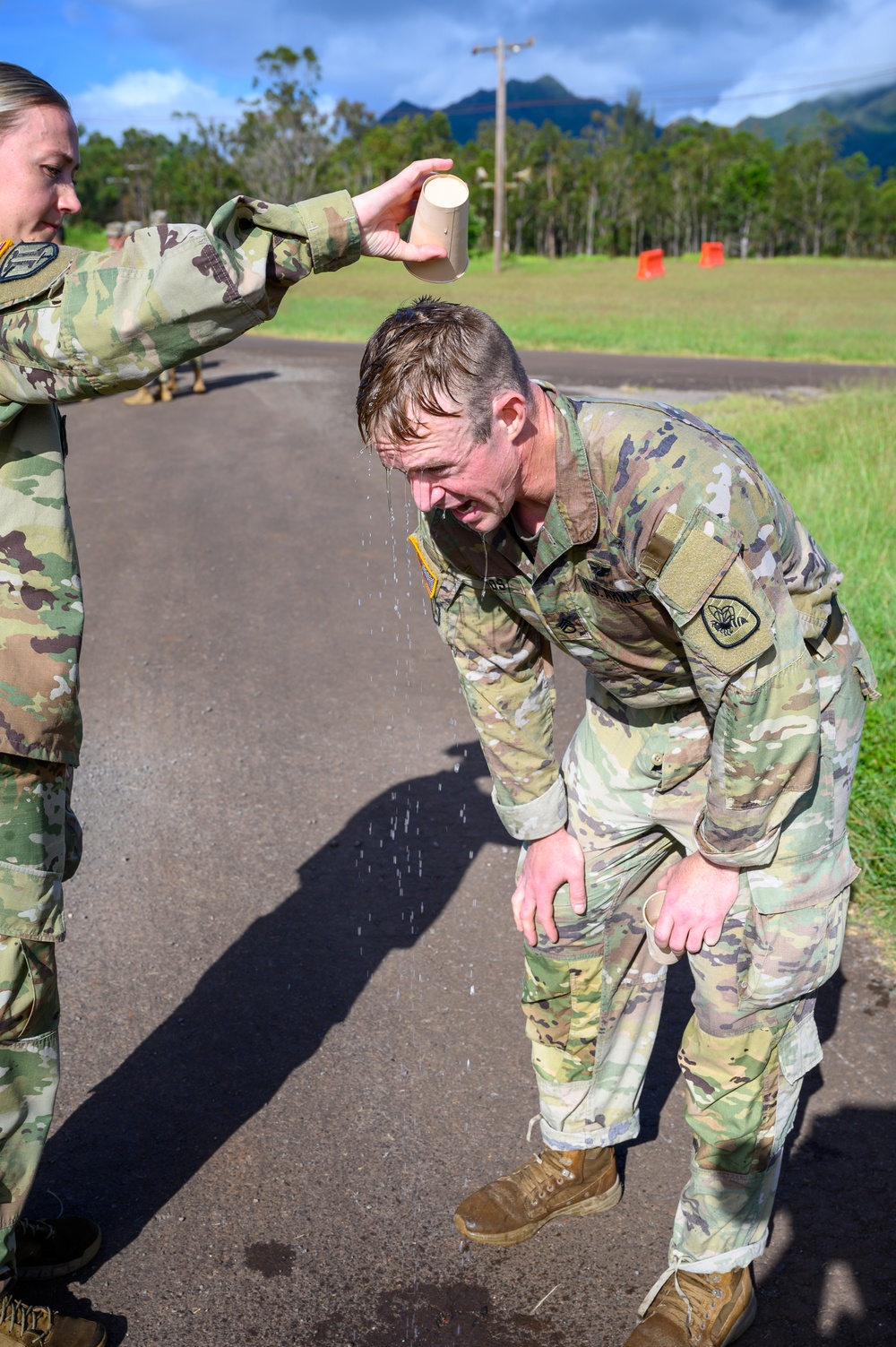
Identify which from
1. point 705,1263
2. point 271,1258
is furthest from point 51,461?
point 705,1263

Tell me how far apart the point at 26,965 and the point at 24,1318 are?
81cm

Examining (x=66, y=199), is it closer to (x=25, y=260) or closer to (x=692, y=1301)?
(x=25, y=260)

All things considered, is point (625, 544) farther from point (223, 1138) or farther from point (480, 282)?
point (480, 282)

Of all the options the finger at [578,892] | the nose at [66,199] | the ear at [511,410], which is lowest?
A: the finger at [578,892]

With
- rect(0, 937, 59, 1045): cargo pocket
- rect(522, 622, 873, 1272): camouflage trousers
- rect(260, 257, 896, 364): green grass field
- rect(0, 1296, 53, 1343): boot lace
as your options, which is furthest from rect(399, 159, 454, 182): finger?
rect(260, 257, 896, 364): green grass field

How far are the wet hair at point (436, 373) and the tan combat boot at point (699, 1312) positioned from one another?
76.2 inches

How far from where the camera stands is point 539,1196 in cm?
294

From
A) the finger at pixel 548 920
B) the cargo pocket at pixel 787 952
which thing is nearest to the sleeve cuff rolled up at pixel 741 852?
the cargo pocket at pixel 787 952

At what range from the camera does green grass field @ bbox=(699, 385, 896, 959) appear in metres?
4.49

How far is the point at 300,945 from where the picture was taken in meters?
4.07

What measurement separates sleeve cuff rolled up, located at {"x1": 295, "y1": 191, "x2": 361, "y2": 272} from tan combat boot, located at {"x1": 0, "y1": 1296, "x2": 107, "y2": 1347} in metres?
2.28

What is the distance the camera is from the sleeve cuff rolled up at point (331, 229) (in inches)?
84.0

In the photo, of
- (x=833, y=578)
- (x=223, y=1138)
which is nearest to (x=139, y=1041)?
(x=223, y=1138)

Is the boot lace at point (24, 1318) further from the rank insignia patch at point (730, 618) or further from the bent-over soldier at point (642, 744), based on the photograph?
the rank insignia patch at point (730, 618)
